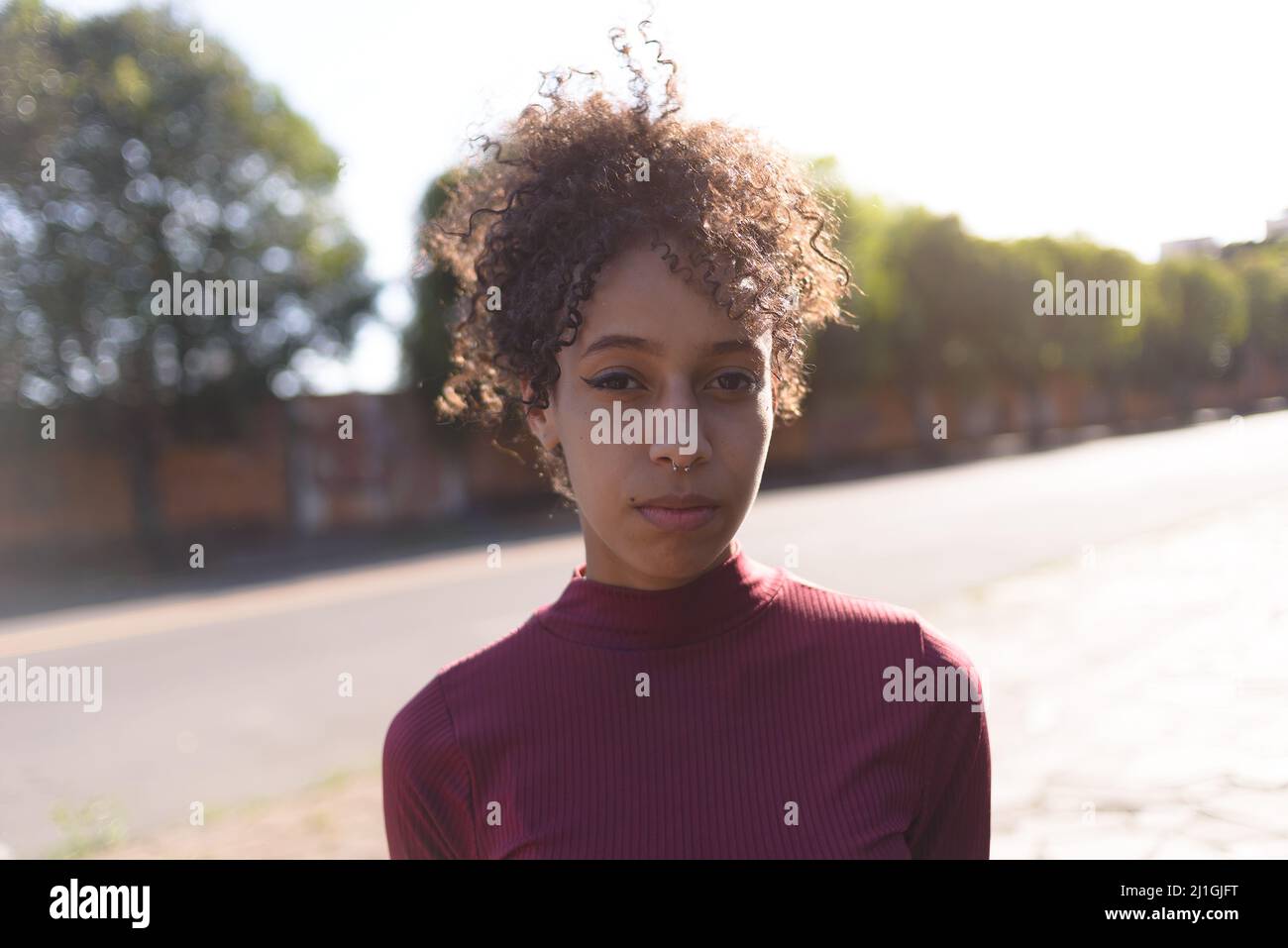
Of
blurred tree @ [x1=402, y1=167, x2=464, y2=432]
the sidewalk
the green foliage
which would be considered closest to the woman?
the sidewalk

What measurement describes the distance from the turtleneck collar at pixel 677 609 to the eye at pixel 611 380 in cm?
27

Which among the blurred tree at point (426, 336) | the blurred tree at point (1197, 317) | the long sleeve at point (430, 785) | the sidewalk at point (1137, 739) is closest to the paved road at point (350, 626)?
the blurred tree at point (1197, 317)

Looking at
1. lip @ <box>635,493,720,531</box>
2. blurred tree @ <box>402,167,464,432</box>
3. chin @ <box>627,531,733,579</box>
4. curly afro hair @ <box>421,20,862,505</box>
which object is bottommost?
chin @ <box>627,531,733,579</box>

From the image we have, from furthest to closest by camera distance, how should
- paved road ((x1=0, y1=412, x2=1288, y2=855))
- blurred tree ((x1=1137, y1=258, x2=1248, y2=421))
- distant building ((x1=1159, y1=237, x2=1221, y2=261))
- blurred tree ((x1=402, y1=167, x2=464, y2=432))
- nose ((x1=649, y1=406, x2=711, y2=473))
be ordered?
blurred tree ((x1=402, y1=167, x2=464, y2=432))
paved road ((x1=0, y1=412, x2=1288, y2=855))
blurred tree ((x1=1137, y1=258, x2=1248, y2=421))
distant building ((x1=1159, y1=237, x2=1221, y2=261))
nose ((x1=649, y1=406, x2=711, y2=473))

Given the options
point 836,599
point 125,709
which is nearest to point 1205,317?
point 836,599

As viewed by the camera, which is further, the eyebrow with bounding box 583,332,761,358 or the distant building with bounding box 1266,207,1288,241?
the distant building with bounding box 1266,207,1288,241

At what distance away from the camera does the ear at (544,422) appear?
143cm

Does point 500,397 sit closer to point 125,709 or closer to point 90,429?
point 125,709

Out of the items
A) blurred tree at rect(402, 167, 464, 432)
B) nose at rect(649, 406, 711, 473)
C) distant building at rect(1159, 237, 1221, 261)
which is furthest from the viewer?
blurred tree at rect(402, 167, 464, 432)

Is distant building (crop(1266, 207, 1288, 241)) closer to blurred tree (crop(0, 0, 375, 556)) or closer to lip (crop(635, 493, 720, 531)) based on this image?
lip (crop(635, 493, 720, 531))

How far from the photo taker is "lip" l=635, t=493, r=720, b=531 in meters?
1.25

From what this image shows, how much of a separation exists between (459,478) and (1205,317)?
1694 centimetres

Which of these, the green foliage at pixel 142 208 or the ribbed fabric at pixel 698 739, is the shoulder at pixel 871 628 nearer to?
the ribbed fabric at pixel 698 739

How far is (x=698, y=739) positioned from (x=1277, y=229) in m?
1.64
